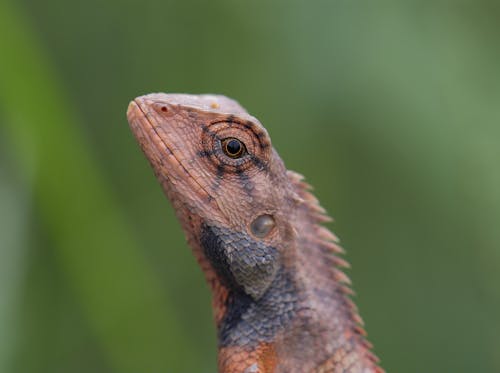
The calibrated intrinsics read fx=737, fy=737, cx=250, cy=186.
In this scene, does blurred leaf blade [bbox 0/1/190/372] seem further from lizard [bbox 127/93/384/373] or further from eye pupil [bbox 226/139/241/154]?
eye pupil [bbox 226/139/241/154]

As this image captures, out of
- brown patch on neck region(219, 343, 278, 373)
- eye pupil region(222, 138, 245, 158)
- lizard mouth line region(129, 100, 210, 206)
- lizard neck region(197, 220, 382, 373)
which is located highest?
eye pupil region(222, 138, 245, 158)

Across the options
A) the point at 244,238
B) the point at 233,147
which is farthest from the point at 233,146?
the point at 244,238

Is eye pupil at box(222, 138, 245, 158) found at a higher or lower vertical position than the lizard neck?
higher

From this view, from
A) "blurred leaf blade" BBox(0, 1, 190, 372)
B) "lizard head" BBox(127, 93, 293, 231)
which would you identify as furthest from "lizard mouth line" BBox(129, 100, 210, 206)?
"blurred leaf blade" BBox(0, 1, 190, 372)

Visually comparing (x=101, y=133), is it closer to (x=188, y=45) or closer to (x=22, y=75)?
(x=188, y=45)

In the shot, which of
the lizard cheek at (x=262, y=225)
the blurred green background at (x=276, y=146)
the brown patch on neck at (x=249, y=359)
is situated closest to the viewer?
the brown patch on neck at (x=249, y=359)

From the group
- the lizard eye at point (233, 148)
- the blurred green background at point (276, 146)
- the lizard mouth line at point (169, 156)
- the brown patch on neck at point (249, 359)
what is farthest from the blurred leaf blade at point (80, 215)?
the brown patch on neck at point (249, 359)

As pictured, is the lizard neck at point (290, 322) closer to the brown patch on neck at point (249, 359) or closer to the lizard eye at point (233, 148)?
the brown patch on neck at point (249, 359)

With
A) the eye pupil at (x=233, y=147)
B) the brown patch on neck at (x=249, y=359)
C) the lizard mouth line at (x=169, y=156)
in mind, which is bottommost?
the brown patch on neck at (x=249, y=359)
